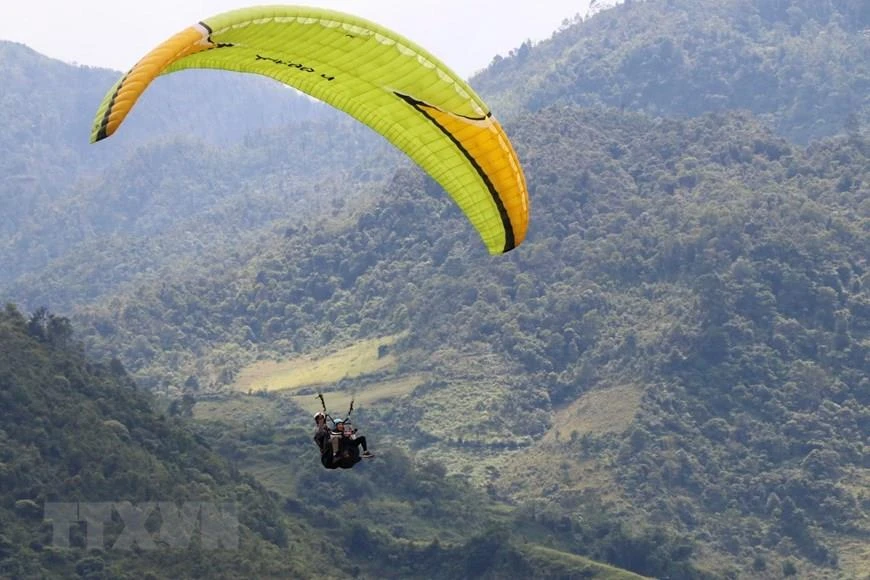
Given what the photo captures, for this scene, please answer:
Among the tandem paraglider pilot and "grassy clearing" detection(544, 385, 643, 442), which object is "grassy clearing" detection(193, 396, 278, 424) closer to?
"grassy clearing" detection(544, 385, 643, 442)

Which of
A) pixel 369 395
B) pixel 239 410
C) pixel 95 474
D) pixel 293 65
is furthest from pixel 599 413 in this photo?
pixel 293 65

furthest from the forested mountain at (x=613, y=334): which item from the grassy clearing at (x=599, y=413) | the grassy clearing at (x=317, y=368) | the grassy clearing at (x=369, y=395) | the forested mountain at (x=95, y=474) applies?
the forested mountain at (x=95, y=474)

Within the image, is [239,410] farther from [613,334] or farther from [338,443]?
[338,443]

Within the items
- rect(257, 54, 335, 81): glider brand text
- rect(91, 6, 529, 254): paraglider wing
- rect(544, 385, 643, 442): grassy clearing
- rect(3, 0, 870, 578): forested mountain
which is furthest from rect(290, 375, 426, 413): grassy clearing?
rect(257, 54, 335, 81): glider brand text

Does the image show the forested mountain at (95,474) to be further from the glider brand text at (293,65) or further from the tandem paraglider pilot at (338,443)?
the glider brand text at (293,65)

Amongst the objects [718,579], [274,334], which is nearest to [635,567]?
[718,579]

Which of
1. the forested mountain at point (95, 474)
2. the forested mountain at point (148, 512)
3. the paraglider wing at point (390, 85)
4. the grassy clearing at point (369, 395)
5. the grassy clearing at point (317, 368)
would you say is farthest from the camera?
the grassy clearing at point (317, 368)
